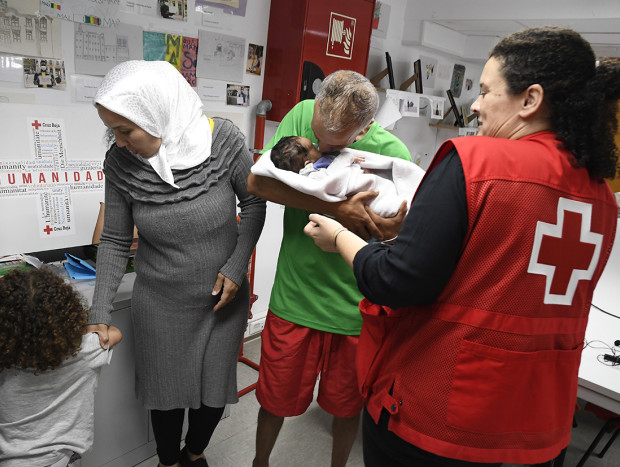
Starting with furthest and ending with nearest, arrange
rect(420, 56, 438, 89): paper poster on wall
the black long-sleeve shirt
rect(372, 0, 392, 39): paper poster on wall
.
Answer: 1. rect(420, 56, 438, 89): paper poster on wall
2. rect(372, 0, 392, 39): paper poster on wall
3. the black long-sleeve shirt

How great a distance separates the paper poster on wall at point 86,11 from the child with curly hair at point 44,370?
1.12 m

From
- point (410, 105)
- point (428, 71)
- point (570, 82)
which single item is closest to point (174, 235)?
point (570, 82)

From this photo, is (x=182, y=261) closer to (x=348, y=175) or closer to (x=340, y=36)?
(x=348, y=175)

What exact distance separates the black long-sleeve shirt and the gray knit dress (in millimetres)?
735

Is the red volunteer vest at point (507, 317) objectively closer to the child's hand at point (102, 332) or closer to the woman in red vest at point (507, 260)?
the woman in red vest at point (507, 260)

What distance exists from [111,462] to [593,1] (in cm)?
343

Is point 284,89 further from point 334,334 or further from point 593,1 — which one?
point 593,1

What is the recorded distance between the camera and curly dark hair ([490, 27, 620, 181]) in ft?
2.84

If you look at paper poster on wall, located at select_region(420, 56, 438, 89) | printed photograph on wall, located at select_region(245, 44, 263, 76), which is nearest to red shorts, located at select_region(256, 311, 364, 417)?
printed photograph on wall, located at select_region(245, 44, 263, 76)

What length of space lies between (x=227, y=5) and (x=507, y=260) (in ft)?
6.97

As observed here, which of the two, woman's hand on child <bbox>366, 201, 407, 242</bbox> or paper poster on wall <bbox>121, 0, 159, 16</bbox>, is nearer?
woman's hand on child <bbox>366, 201, 407, 242</bbox>

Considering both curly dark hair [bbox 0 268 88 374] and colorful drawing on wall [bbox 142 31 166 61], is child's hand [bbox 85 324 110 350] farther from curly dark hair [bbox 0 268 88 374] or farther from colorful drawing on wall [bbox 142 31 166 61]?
colorful drawing on wall [bbox 142 31 166 61]

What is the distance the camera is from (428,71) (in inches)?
157

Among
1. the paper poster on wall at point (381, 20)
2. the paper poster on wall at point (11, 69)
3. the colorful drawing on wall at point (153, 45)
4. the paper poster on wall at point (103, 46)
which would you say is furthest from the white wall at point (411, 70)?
the paper poster on wall at point (11, 69)
